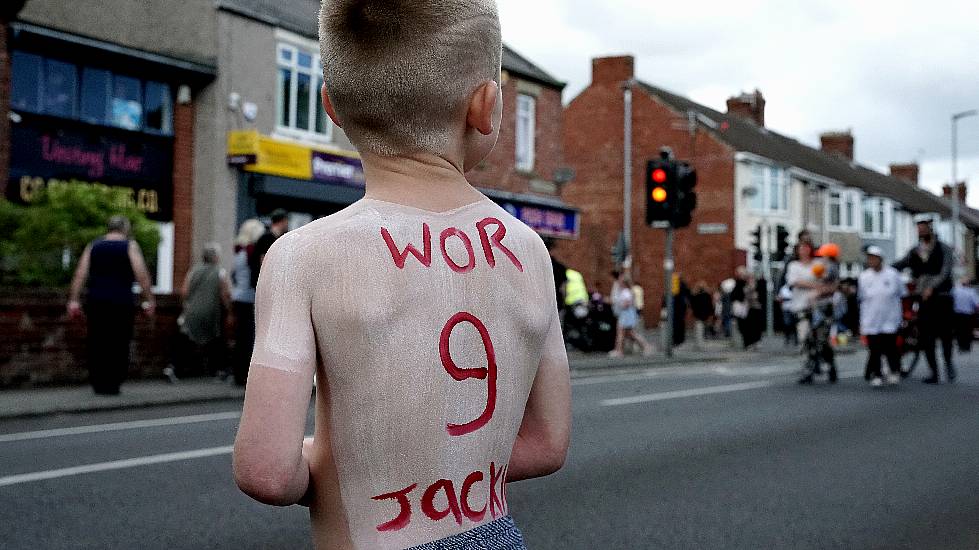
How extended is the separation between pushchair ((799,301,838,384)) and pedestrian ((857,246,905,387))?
455 mm

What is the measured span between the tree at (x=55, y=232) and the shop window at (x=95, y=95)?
464 cm

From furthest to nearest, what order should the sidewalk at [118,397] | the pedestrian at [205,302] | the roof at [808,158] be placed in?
1. the roof at [808,158]
2. the pedestrian at [205,302]
3. the sidewalk at [118,397]

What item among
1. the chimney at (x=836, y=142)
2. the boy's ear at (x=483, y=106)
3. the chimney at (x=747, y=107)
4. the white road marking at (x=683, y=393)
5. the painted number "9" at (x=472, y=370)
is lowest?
the white road marking at (x=683, y=393)

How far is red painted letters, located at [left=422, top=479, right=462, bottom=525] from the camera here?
68.4 inches

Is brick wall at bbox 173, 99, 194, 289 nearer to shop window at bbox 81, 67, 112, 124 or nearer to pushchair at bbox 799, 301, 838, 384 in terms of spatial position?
shop window at bbox 81, 67, 112, 124

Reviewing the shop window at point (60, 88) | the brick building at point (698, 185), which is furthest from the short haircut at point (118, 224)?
the brick building at point (698, 185)

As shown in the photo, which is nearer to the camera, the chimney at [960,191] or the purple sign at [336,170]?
the purple sign at [336,170]

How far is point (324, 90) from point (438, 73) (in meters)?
0.21

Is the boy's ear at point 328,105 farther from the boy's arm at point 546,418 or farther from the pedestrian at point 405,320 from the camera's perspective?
the boy's arm at point 546,418

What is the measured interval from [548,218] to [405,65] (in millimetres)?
28682

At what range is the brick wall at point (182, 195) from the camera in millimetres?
21078

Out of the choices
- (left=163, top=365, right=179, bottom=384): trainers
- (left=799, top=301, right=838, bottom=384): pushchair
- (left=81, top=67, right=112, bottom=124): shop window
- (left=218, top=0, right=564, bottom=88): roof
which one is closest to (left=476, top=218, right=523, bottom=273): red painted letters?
(left=163, top=365, right=179, bottom=384): trainers

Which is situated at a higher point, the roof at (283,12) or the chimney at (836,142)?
the chimney at (836,142)

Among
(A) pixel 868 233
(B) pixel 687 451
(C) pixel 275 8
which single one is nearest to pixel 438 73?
(B) pixel 687 451
